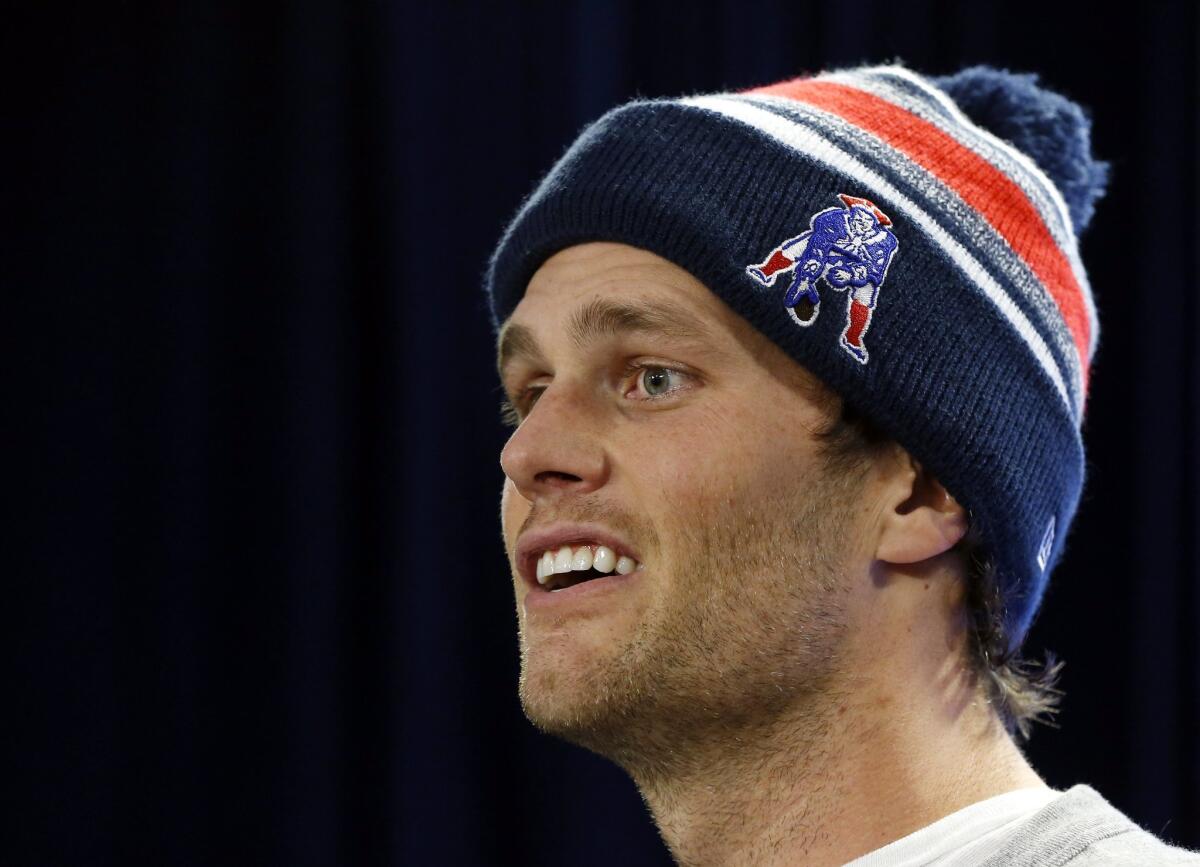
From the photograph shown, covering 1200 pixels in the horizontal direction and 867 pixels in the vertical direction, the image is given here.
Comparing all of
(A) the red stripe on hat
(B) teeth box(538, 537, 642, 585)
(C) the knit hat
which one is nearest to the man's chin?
(B) teeth box(538, 537, 642, 585)

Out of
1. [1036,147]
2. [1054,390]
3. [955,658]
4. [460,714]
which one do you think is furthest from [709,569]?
[460,714]

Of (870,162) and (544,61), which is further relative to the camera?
(544,61)

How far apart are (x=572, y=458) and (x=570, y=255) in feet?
0.85

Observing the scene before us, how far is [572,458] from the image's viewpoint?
1.49 m

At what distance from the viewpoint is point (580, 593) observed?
147 centimetres

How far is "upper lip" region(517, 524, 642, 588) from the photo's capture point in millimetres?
1464

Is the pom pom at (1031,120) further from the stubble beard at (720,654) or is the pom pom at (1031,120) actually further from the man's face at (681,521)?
the stubble beard at (720,654)

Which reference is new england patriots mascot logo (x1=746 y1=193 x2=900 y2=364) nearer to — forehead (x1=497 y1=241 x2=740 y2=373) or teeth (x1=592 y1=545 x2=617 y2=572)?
forehead (x1=497 y1=241 x2=740 y2=373)

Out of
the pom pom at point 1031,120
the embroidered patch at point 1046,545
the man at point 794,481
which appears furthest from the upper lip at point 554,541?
the pom pom at point 1031,120

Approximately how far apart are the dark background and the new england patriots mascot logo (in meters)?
1.06

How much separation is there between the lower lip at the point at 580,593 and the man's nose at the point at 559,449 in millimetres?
95

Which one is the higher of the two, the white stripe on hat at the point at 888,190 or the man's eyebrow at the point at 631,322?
the white stripe on hat at the point at 888,190

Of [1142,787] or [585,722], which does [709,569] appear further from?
[1142,787]

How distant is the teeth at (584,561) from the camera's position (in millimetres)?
1470
